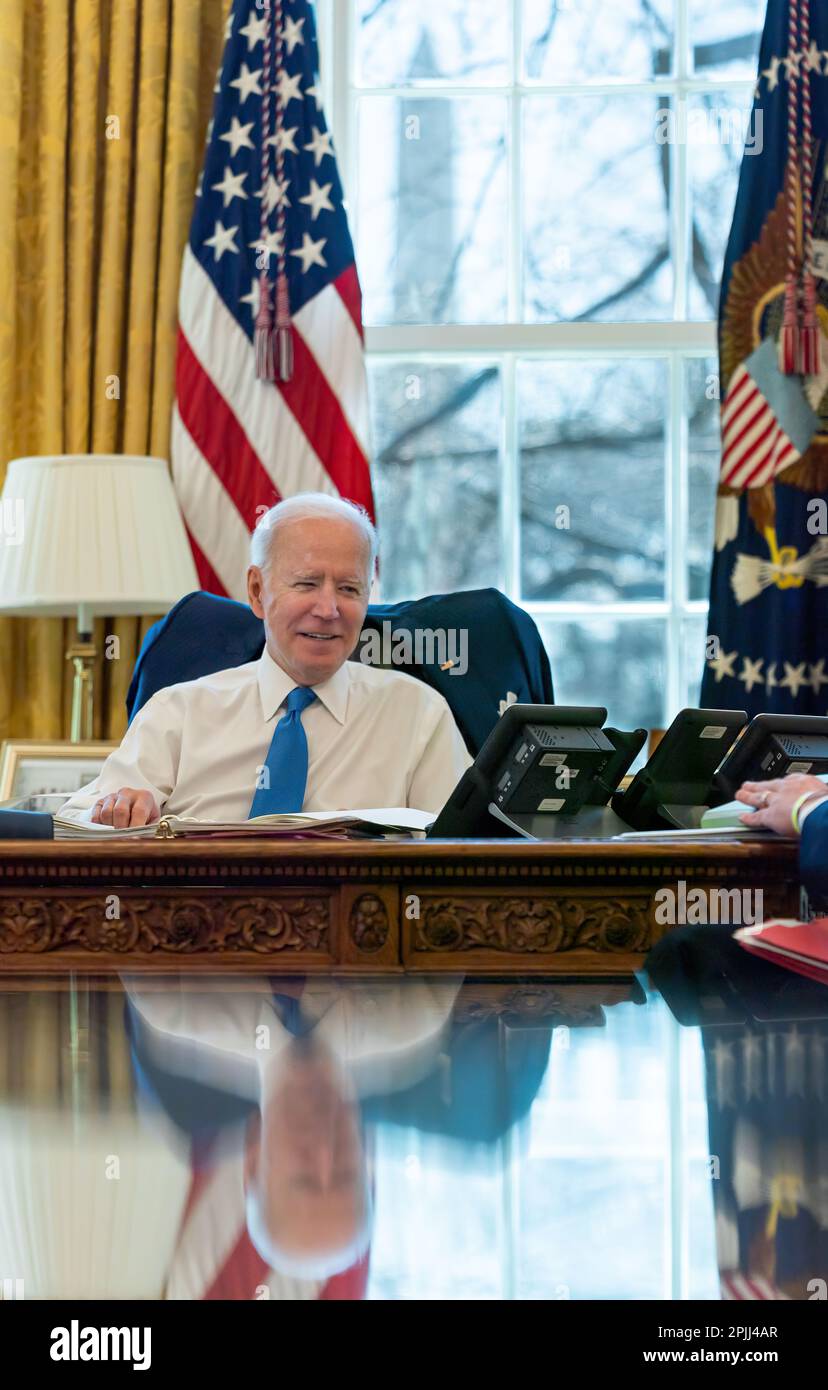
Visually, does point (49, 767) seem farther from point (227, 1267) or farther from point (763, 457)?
point (227, 1267)

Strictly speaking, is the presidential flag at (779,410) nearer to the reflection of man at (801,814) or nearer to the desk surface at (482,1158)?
the reflection of man at (801,814)

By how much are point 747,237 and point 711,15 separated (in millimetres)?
707

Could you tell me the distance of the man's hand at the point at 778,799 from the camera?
5.41ft

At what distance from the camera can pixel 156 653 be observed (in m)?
2.96

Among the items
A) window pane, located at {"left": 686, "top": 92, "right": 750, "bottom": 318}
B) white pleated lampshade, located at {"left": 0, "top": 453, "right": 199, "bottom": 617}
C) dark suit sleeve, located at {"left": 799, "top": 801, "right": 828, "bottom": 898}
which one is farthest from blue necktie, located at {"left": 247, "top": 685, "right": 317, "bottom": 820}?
window pane, located at {"left": 686, "top": 92, "right": 750, "bottom": 318}

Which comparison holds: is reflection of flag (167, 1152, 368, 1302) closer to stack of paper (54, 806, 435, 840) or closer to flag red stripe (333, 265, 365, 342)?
stack of paper (54, 806, 435, 840)

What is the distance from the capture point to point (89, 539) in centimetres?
349

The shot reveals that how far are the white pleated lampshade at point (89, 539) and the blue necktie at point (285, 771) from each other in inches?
37.5

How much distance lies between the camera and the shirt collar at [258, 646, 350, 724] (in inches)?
107

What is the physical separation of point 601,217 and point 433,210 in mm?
462

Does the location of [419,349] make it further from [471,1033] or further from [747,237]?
[471,1033]

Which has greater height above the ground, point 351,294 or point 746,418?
point 351,294

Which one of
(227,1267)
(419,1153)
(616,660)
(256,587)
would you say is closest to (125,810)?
(256,587)

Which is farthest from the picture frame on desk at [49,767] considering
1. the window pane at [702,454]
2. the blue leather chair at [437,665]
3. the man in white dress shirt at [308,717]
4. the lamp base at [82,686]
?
the window pane at [702,454]
